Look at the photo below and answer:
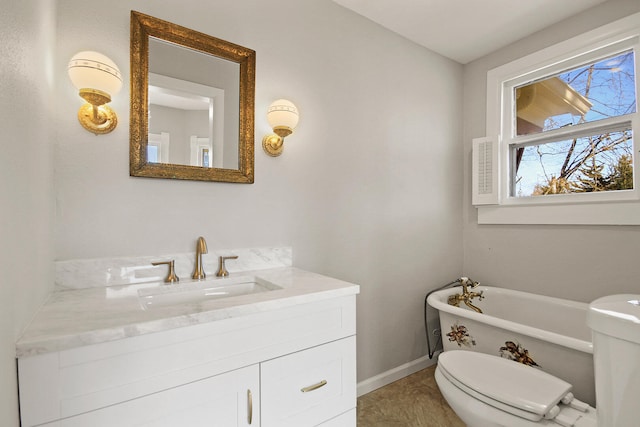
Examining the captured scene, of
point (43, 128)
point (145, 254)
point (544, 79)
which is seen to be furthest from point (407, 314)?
point (43, 128)

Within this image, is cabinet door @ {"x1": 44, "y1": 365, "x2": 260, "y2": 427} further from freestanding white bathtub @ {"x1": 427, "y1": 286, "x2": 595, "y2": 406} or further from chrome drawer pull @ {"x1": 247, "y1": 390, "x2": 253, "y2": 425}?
freestanding white bathtub @ {"x1": 427, "y1": 286, "x2": 595, "y2": 406}

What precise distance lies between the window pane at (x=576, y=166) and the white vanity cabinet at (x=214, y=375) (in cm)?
198

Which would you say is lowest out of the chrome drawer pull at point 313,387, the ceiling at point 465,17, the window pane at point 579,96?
the chrome drawer pull at point 313,387

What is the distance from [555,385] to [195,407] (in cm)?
139

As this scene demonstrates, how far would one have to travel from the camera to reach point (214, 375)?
0.90 meters

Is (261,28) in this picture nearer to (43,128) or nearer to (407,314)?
(43,128)

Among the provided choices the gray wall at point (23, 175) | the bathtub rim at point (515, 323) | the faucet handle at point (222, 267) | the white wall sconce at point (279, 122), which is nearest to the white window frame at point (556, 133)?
the bathtub rim at point (515, 323)

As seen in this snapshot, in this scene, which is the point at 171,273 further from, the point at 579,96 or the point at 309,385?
the point at 579,96

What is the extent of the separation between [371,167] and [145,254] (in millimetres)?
1447

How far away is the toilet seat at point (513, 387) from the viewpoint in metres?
1.12

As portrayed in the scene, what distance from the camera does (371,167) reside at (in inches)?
81.4

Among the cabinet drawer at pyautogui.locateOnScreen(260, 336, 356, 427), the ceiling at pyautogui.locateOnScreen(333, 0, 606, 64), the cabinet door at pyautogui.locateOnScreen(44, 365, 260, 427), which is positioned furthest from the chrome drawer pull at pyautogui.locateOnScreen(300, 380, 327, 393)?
the ceiling at pyautogui.locateOnScreen(333, 0, 606, 64)

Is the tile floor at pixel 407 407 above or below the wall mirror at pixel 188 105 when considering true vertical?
below

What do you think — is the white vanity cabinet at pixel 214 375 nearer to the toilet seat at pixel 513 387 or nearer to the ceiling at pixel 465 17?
the toilet seat at pixel 513 387
